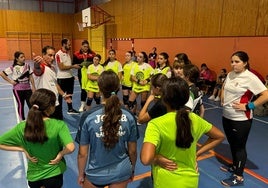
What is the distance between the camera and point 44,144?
2.05 meters

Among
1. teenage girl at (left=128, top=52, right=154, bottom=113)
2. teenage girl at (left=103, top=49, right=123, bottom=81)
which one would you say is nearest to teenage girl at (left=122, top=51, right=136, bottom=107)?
teenage girl at (left=103, top=49, right=123, bottom=81)

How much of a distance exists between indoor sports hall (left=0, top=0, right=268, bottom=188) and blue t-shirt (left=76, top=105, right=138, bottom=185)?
1.57 meters

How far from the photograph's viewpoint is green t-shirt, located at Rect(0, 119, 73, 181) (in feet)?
6.72

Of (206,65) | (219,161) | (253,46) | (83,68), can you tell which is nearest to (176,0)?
(206,65)

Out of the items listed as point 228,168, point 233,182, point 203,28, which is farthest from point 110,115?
point 203,28

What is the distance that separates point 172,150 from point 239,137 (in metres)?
2.02

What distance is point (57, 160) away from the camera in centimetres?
214

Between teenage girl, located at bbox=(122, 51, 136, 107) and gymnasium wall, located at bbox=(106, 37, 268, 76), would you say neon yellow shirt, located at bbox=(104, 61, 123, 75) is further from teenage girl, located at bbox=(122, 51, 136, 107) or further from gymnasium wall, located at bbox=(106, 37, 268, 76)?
gymnasium wall, located at bbox=(106, 37, 268, 76)

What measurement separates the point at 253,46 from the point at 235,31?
973mm

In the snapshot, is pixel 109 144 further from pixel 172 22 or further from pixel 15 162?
pixel 172 22

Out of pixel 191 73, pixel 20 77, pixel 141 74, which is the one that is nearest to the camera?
pixel 191 73

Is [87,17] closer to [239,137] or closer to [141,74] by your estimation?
[141,74]

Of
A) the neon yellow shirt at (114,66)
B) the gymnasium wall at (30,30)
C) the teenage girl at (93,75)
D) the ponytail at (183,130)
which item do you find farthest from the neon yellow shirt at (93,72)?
the gymnasium wall at (30,30)

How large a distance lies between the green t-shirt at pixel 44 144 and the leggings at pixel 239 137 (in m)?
2.36
